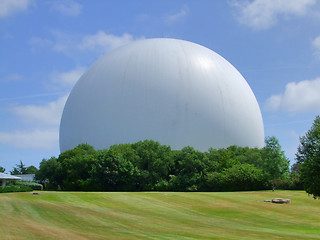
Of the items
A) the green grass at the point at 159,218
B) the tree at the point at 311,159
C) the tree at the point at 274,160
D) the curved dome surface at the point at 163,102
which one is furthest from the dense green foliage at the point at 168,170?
the tree at the point at 311,159

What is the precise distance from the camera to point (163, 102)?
45094 mm

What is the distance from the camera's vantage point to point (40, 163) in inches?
1736

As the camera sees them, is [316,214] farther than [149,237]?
Yes

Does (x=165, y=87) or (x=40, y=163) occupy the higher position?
(x=165, y=87)

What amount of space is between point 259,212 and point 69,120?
38.1 m

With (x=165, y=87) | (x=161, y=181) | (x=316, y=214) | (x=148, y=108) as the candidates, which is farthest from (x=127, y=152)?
(x=316, y=214)

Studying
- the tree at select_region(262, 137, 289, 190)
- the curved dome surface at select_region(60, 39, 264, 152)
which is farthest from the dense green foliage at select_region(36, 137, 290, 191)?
the curved dome surface at select_region(60, 39, 264, 152)

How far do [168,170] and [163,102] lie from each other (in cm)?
1047

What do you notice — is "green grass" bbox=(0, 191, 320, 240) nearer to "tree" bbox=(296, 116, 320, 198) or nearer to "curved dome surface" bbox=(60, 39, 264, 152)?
"tree" bbox=(296, 116, 320, 198)

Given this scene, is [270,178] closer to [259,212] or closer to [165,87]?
[259,212]

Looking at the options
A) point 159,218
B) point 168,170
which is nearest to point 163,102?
point 168,170

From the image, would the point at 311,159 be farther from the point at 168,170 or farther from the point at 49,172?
the point at 49,172

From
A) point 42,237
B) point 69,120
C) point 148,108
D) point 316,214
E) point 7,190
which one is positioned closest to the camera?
point 42,237

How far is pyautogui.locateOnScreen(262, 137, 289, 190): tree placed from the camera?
34094mm
